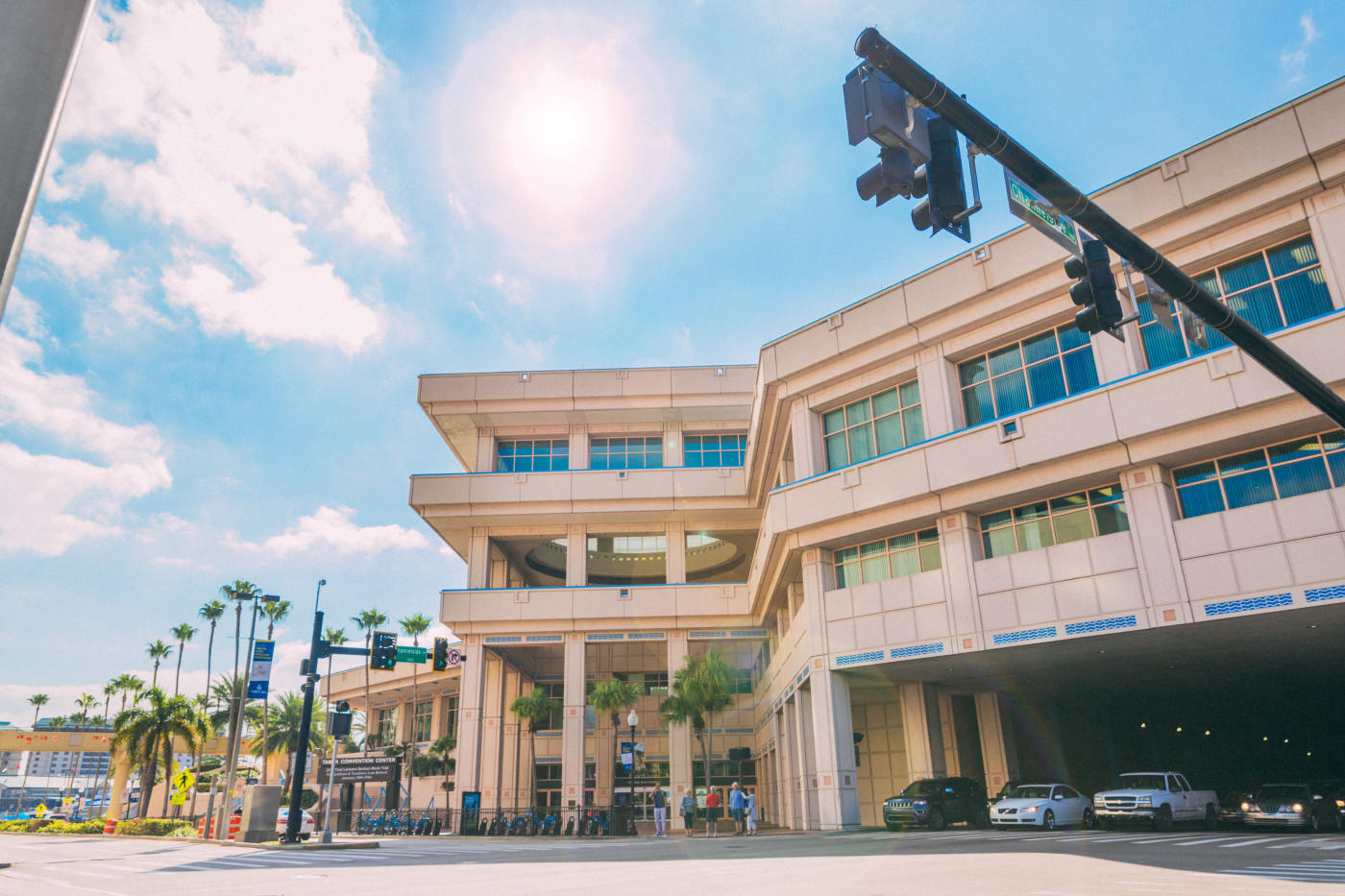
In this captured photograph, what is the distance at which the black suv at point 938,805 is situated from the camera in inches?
1110

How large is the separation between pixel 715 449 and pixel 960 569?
2369cm

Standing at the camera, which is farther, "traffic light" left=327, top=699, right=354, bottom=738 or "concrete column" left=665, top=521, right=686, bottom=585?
"concrete column" left=665, top=521, right=686, bottom=585

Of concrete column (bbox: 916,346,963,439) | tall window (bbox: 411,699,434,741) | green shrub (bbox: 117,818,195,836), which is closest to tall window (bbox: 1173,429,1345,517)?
concrete column (bbox: 916,346,963,439)

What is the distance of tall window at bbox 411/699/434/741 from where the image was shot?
69.8m

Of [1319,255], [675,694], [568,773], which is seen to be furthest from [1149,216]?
[568,773]

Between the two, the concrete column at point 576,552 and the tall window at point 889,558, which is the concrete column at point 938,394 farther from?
the concrete column at point 576,552

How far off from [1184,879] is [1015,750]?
91.3ft

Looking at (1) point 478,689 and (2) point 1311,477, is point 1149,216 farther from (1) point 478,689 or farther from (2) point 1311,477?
(1) point 478,689

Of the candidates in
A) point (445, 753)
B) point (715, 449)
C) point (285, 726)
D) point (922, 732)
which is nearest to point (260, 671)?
point (922, 732)

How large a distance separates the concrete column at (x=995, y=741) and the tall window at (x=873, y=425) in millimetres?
12877

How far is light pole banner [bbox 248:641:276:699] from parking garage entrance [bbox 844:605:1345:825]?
2020 centimetres

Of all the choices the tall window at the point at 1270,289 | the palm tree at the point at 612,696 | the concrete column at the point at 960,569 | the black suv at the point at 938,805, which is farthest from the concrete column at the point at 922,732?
the tall window at the point at 1270,289

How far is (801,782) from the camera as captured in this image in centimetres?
3312

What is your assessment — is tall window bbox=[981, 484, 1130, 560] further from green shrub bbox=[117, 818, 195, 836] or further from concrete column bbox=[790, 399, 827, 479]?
green shrub bbox=[117, 818, 195, 836]
